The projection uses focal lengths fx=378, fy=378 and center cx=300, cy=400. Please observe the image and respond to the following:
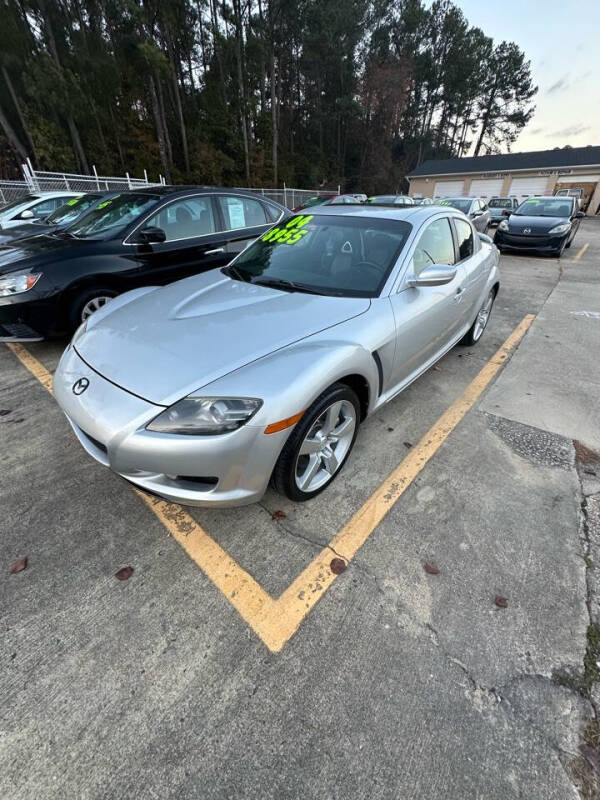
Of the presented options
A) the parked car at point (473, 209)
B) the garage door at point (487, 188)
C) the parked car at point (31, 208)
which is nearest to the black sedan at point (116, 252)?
the parked car at point (31, 208)

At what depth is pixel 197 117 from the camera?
25.0 m

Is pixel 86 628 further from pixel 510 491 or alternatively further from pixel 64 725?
pixel 510 491

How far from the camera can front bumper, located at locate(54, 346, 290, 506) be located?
166 cm

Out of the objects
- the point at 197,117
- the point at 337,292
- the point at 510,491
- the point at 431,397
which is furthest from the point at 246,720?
the point at 197,117

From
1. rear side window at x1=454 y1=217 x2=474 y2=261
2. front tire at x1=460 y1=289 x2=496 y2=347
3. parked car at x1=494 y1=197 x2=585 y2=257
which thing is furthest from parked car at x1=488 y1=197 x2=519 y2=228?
rear side window at x1=454 y1=217 x2=474 y2=261

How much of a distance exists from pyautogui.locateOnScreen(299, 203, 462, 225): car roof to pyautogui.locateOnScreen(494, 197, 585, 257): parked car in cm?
845

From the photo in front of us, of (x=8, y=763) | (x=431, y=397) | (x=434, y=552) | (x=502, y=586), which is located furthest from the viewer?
(x=431, y=397)

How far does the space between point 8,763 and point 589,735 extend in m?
1.97

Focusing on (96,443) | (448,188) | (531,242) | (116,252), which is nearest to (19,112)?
(116,252)

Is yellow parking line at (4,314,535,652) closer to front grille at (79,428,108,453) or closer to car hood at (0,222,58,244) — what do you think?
front grille at (79,428,108,453)

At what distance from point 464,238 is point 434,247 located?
867 millimetres

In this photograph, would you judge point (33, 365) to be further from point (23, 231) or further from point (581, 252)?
point (581, 252)

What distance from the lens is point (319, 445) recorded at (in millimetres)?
2127

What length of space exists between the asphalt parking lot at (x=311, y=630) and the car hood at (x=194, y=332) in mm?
828
